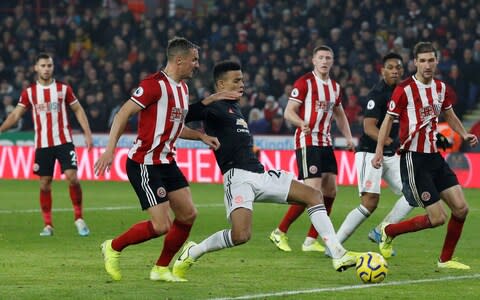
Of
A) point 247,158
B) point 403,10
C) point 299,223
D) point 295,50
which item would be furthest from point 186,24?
point 247,158

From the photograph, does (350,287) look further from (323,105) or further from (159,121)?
(323,105)

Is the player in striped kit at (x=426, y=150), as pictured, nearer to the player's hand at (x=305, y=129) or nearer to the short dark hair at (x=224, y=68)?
the player's hand at (x=305, y=129)

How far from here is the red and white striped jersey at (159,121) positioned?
989cm

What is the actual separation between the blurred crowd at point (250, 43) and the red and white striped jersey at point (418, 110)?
1403cm

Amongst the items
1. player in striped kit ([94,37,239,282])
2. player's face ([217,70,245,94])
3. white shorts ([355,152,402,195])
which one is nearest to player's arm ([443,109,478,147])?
white shorts ([355,152,402,195])

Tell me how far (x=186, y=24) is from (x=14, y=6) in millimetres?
6732

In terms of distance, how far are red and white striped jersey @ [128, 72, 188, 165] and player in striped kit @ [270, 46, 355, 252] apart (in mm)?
3036

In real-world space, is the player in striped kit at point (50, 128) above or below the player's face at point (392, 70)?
below

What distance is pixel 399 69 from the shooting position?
1266 centimetres

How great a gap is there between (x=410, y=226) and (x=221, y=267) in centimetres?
188

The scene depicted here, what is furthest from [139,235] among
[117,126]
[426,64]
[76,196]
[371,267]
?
[76,196]

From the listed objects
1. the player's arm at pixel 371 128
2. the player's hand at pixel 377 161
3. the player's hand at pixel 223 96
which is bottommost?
the player's hand at pixel 377 161

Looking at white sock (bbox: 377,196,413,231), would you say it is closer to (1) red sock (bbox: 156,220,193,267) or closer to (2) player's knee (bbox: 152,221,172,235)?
(1) red sock (bbox: 156,220,193,267)

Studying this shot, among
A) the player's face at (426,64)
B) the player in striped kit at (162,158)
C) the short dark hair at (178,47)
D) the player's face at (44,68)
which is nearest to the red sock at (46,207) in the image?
the player's face at (44,68)
